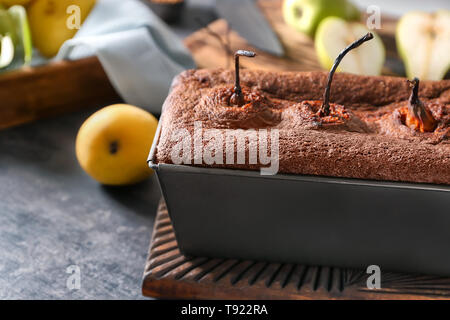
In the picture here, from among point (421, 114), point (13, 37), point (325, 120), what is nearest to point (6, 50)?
point (13, 37)

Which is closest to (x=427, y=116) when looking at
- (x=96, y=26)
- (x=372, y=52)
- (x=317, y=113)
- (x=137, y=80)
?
(x=317, y=113)

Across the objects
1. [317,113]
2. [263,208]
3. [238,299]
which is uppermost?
[317,113]

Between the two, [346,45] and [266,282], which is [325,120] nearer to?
[266,282]

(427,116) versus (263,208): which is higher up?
(427,116)

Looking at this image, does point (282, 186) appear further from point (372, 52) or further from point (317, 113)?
point (372, 52)

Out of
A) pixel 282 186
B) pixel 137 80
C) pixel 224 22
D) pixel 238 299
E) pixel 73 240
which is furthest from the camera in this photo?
pixel 224 22

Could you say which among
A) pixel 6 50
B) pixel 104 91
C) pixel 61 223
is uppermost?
pixel 6 50

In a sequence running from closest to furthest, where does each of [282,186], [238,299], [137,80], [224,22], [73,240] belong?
1. [282,186]
2. [238,299]
3. [73,240]
4. [137,80]
5. [224,22]
